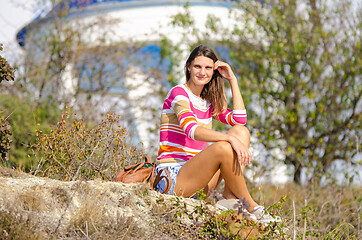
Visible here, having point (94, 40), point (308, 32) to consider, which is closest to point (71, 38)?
point (94, 40)

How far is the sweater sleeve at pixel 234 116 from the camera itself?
164 inches

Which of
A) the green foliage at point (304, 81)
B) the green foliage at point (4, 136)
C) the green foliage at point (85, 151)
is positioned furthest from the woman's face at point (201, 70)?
the green foliage at point (304, 81)

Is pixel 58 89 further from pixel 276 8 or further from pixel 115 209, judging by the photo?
pixel 115 209

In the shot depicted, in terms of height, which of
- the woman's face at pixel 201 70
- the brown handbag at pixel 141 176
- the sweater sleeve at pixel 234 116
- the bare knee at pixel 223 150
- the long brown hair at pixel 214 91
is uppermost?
the woman's face at pixel 201 70

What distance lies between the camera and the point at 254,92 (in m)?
8.39

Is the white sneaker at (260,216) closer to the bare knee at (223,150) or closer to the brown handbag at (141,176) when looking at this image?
the bare knee at (223,150)

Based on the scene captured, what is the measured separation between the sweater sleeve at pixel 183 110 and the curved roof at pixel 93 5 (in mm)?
5431

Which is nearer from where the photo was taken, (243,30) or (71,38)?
(243,30)

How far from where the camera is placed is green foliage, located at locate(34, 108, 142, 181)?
4.47 m

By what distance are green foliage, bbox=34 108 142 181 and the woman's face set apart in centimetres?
102

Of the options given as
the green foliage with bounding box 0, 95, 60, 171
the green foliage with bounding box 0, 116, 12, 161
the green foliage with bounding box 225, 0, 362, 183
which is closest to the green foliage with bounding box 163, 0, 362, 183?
the green foliage with bounding box 225, 0, 362, 183

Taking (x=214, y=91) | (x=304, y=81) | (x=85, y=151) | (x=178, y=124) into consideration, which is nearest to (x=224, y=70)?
(x=214, y=91)

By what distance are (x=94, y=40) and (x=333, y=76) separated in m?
5.08

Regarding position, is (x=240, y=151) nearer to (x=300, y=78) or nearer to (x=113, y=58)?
(x=300, y=78)
